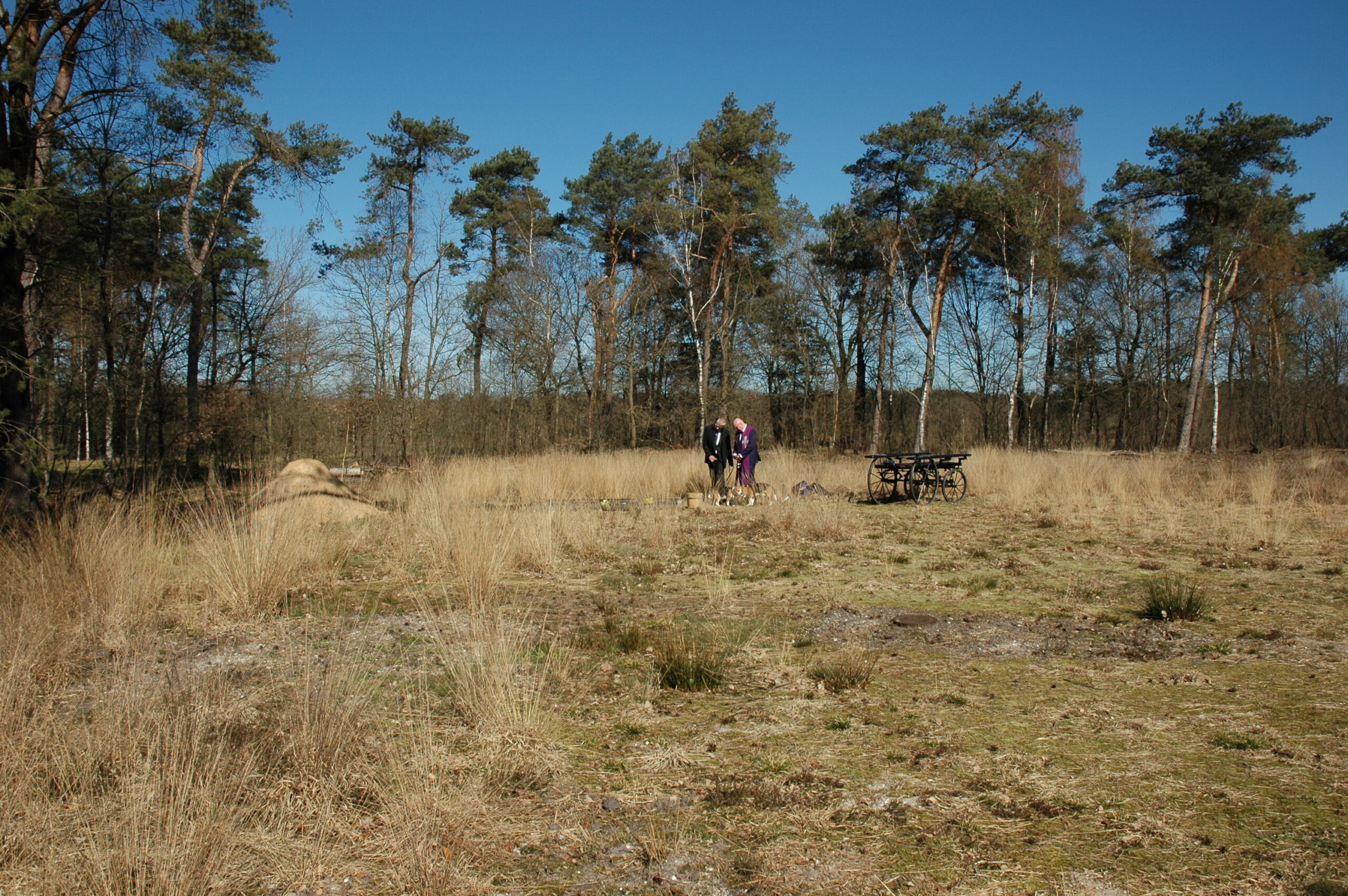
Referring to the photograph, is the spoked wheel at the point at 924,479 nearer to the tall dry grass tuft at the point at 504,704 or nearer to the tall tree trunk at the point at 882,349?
the tall dry grass tuft at the point at 504,704

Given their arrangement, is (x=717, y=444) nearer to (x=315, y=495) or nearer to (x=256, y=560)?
(x=315, y=495)

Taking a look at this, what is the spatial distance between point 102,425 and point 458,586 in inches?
484

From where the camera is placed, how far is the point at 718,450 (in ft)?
46.3

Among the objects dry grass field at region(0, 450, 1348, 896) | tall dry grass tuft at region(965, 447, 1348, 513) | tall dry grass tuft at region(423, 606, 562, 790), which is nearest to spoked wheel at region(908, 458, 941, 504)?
tall dry grass tuft at region(965, 447, 1348, 513)

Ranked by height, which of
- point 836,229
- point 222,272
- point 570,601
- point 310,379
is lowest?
point 570,601

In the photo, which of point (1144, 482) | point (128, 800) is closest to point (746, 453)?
point (1144, 482)

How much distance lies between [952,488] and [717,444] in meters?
5.22

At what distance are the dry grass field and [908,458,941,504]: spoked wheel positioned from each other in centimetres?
607

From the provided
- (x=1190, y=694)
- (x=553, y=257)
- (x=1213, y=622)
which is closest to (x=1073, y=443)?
(x=553, y=257)

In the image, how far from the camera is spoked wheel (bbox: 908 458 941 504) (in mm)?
14375

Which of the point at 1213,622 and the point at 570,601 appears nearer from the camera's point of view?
the point at 1213,622

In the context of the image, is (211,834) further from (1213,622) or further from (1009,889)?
(1213,622)

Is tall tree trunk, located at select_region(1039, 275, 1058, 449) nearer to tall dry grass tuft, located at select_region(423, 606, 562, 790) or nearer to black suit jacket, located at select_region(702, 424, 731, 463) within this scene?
black suit jacket, located at select_region(702, 424, 731, 463)

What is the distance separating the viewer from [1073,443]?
101ft
